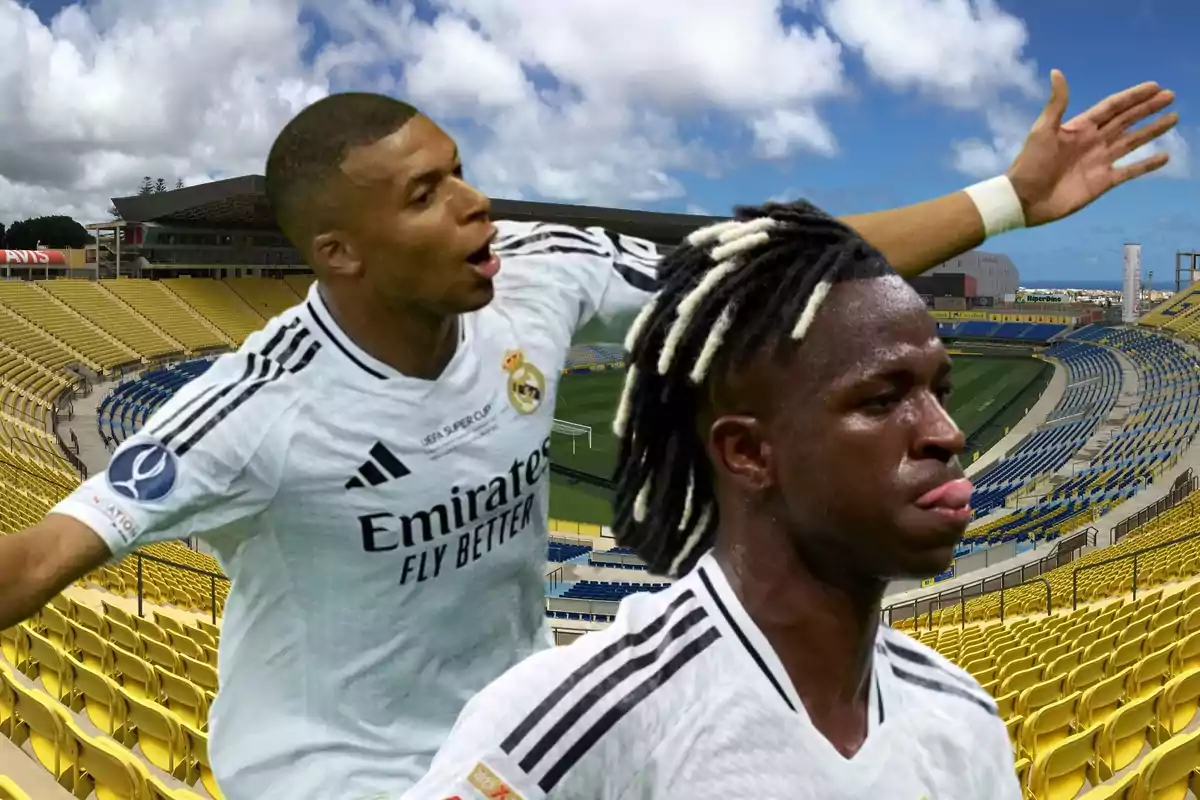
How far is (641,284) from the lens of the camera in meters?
1.94

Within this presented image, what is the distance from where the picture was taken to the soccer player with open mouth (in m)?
1.53

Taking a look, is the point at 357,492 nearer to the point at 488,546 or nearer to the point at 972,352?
the point at 488,546

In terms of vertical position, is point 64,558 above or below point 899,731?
above

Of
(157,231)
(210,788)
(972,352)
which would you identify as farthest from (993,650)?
(972,352)

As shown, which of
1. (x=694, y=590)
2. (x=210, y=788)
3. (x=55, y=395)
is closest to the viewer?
(x=694, y=590)

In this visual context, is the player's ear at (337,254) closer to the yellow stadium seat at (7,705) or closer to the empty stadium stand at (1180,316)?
the yellow stadium seat at (7,705)

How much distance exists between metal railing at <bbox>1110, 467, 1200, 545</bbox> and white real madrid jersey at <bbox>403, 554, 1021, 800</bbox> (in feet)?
50.9

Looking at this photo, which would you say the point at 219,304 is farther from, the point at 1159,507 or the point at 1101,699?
the point at 1101,699

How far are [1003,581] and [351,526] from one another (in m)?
12.1

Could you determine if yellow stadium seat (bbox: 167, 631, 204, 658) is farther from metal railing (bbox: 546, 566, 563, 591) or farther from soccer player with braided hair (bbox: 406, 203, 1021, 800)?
metal railing (bbox: 546, 566, 563, 591)

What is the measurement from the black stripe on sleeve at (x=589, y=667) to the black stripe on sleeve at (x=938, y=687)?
0.35m

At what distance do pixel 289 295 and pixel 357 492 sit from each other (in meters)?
40.3

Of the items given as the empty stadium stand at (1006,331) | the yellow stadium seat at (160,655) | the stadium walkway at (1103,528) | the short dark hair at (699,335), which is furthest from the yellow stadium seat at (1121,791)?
the empty stadium stand at (1006,331)

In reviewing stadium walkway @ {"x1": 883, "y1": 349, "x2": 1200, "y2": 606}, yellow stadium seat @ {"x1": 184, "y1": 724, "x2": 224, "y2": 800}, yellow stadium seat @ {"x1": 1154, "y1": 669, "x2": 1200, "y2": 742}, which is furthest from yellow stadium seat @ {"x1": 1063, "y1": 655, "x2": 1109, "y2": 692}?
yellow stadium seat @ {"x1": 184, "y1": 724, "x2": 224, "y2": 800}
